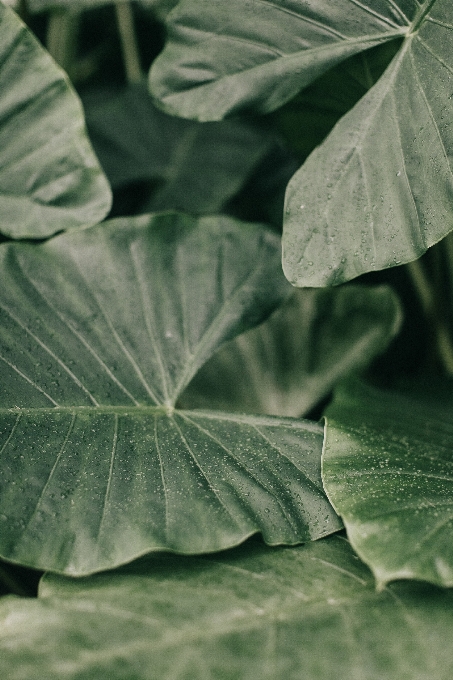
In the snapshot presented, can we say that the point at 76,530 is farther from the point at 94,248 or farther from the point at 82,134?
the point at 82,134

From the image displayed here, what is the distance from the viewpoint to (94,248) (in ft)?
2.83

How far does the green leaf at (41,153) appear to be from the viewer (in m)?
0.82

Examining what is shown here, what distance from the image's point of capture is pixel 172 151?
5.53 feet

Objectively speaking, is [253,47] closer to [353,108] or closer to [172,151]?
[353,108]

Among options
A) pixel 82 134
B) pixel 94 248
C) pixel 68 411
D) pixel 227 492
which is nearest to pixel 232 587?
pixel 227 492

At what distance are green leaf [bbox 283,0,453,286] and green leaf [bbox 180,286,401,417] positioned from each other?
490mm

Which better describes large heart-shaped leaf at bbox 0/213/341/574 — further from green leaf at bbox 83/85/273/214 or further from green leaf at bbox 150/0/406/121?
green leaf at bbox 83/85/273/214

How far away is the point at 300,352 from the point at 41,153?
25.7 inches

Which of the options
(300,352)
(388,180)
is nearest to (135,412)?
(388,180)

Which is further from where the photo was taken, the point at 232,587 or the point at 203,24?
the point at 203,24

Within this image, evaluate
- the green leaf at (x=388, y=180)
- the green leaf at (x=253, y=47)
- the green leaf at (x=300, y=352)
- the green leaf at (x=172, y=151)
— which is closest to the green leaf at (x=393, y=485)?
the green leaf at (x=388, y=180)

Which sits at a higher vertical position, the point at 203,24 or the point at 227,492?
the point at 203,24

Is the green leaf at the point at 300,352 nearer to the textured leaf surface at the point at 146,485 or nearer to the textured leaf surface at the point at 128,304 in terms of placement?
the textured leaf surface at the point at 128,304

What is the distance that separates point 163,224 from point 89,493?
0.42m
